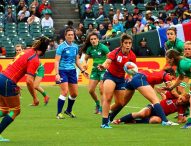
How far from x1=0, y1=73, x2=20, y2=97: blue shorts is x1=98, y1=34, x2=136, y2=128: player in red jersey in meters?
2.56

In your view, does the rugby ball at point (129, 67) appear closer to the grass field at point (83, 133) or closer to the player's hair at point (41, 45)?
the grass field at point (83, 133)

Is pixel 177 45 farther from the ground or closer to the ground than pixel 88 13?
farther from the ground

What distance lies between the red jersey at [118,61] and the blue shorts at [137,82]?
23 cm

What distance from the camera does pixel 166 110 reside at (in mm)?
16312

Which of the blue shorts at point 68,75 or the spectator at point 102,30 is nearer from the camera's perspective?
the blue shorts at point 68,75

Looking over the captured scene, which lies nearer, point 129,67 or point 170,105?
point 129,67

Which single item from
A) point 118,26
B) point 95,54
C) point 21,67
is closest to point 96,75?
point 95,54

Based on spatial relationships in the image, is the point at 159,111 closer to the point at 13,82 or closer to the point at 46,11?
the point at 13,82

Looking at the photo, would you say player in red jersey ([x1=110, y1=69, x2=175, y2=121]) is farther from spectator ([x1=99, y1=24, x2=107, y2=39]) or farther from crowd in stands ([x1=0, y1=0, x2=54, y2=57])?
crowd in stands ([x1=0, y1=0, x2=54, y2=57])

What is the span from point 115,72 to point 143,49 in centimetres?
1589

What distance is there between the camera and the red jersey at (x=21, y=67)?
1303 cm

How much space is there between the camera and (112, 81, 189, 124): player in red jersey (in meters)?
16.0

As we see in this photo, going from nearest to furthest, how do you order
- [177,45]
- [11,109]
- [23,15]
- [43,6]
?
[11,109], [177,45], [23,15], [43,6]

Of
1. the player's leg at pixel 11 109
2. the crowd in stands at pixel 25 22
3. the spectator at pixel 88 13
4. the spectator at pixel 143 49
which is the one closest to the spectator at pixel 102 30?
the crowd in stands at pixel 25 22
